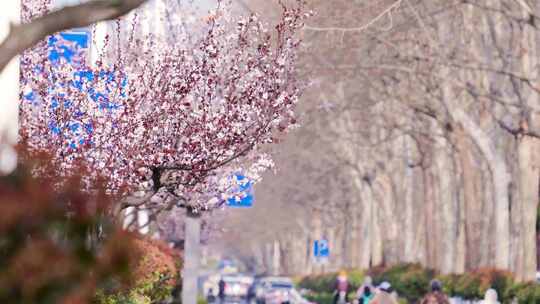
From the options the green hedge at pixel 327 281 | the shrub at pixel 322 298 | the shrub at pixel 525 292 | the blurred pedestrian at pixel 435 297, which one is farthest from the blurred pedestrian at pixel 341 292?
the blurred pedestrian at pixel 435 297

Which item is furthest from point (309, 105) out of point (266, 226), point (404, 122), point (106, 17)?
point (266, 226)

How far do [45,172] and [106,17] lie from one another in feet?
3.32

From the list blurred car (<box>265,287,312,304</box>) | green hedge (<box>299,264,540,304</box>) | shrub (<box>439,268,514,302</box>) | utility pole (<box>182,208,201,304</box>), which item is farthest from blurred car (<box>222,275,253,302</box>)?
utility pole (<box>182,208,201,304</box>)

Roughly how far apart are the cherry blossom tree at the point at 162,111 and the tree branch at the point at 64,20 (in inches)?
349

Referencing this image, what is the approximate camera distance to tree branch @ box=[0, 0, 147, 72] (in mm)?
8398

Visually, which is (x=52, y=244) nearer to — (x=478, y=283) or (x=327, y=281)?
(x=478, y=283)

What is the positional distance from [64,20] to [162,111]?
1069cm

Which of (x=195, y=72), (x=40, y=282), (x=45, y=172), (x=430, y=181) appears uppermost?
(x=430, y=181)

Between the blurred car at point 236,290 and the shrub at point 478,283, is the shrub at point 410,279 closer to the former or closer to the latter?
the shrub at point 478,283

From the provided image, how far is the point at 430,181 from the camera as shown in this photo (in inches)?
2371

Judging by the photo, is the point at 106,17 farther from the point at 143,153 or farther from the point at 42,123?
the point at 42,123

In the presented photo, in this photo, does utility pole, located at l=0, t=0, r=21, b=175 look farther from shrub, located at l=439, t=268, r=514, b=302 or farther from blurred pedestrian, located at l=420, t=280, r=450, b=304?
shrub, located at l=439, t=268, r=514, b=302

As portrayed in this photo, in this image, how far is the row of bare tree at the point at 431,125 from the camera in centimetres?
4125

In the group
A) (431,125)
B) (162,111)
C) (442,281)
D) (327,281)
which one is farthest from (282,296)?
(162,111)
